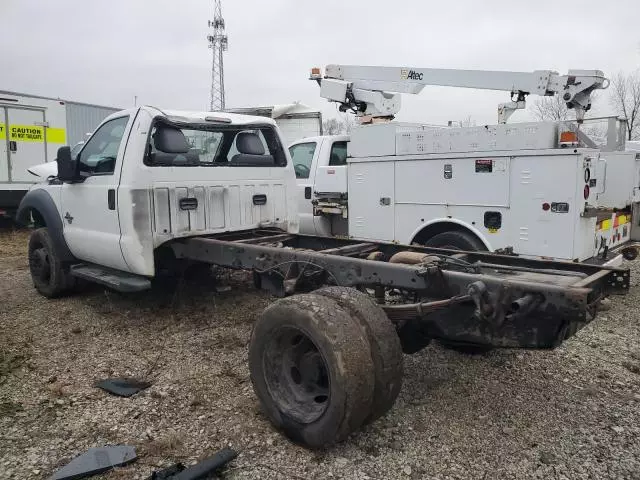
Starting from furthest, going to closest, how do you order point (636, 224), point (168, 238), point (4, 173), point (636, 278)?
point (4, 173), point (636, 278), point (636, 224), point (168, 238)

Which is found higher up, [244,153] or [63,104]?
[63,104]

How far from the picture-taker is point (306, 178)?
849cm

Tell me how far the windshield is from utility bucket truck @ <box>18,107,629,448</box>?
14 millimetres

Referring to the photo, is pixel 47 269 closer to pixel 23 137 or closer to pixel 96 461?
pixel 96 461

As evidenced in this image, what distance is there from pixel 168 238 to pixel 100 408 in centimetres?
179

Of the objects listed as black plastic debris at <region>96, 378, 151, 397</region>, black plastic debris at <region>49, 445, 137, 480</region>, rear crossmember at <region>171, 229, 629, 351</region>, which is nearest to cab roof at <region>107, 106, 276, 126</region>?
rear crossmember at <region>171, 229, 629, 351</region>

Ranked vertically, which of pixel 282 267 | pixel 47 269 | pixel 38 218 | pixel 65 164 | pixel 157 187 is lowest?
pixel 47 269

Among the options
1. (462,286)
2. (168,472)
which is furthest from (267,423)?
(462,286)

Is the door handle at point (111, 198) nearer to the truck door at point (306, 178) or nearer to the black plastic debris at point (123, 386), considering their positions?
the black plastic debris at point (123, 386)

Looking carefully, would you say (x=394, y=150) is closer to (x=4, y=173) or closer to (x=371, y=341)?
(x=371, y=341)

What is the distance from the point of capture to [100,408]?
378 centimetres

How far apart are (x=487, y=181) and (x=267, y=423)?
12.5 feet

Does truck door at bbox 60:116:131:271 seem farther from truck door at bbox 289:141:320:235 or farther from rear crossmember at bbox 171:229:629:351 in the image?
truck door at bbox 289:141:320:235

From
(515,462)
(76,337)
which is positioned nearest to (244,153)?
(76,337)
